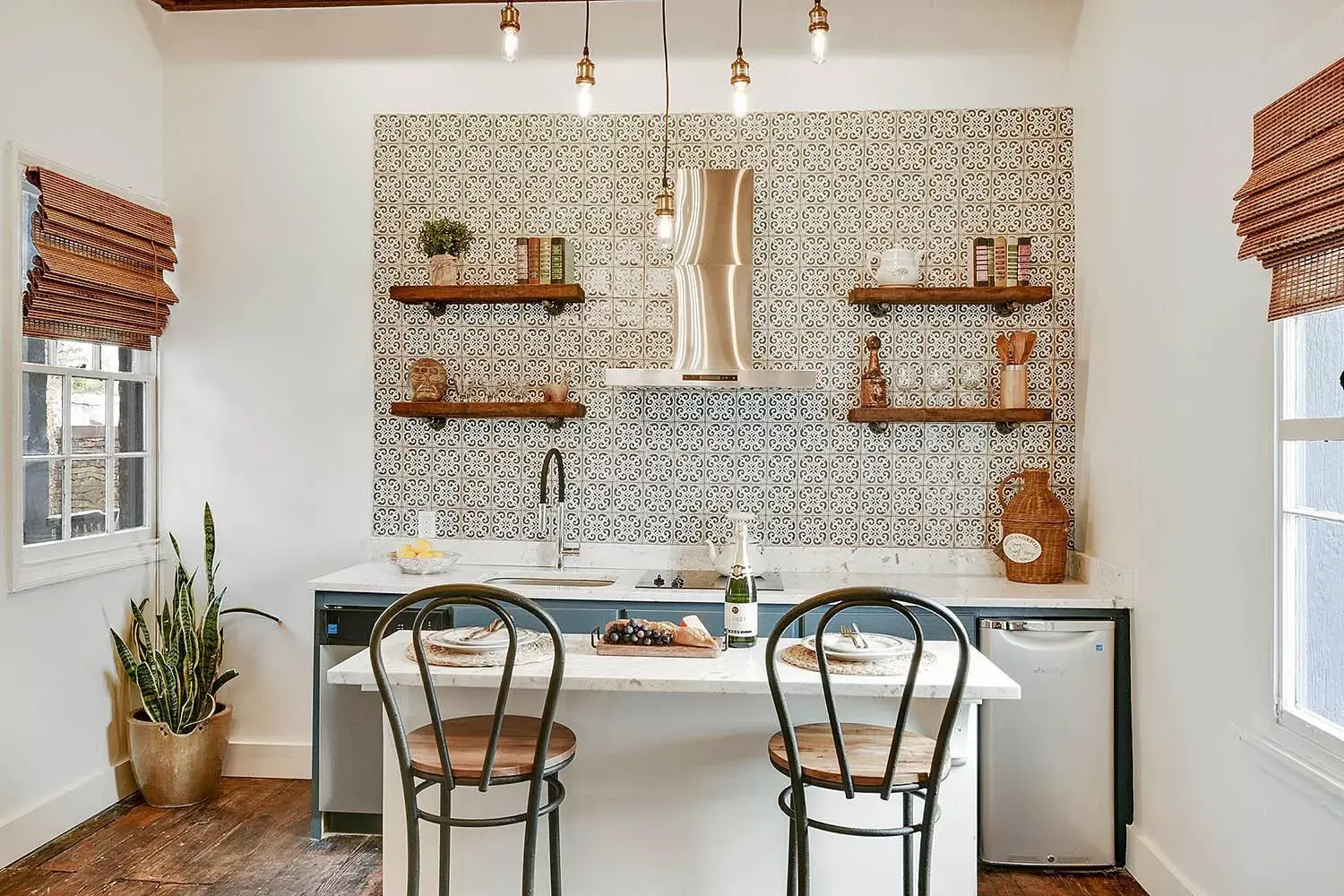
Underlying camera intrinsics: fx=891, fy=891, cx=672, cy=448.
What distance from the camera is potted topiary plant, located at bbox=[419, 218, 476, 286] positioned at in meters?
3.70

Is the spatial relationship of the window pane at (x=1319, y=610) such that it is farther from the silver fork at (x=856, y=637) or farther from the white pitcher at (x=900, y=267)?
the white pitcher at (x=900, y=267)

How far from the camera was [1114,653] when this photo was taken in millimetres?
3053

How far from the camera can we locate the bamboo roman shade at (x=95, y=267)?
317 cm

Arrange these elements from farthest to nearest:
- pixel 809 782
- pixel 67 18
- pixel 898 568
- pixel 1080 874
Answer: pixel 898 568 → pixel 67 18 → pixel 1080 874 → pixel 809 782

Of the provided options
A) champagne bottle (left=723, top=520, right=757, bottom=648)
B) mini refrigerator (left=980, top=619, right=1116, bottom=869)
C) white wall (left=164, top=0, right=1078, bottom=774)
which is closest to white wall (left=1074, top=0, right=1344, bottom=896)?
mini refrigerator (left=980, top=619, right=1116, bottom=869)

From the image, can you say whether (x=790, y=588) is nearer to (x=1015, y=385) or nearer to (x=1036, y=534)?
(x=1036, y=534)

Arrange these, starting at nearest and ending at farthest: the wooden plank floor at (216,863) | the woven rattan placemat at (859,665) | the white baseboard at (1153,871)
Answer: the woven rattan placemat at (859,665) < the white baseboard at (1153,871) < the wooden plank floor at (216,863)

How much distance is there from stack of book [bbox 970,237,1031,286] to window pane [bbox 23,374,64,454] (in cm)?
358

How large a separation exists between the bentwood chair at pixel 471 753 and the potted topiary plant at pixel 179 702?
191cm

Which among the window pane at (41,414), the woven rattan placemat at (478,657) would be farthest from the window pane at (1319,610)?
the window pane at (41,414)

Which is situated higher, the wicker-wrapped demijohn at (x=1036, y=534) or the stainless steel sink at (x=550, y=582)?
the wicker-wrapped demijohn at (x=1036, y=534)

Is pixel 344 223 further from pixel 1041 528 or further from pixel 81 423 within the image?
pixel 1041 528

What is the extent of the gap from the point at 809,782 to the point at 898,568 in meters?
1.97

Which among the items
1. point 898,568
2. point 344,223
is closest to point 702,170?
point 344,223
